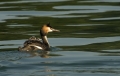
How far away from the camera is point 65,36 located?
78.5 feet

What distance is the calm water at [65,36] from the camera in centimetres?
1806

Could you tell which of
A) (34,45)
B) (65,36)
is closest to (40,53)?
(34,45)

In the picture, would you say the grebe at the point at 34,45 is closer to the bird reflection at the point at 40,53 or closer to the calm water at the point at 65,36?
the bird reflection at the point at 40,53

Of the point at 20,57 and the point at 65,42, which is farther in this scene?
the point at 65,42

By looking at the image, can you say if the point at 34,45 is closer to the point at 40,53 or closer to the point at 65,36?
the point at 40,53

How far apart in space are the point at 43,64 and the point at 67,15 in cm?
992

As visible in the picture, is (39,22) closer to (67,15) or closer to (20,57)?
(67,15)

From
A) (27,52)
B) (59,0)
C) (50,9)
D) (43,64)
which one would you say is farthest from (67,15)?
(43,64)

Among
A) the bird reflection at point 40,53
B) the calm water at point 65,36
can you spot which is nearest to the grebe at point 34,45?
the bird reflection at point 40,53

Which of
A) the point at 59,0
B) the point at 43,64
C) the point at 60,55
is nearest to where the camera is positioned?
the point at 43,64

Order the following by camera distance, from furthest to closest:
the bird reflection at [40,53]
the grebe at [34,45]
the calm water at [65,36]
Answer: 1. the grebe at [34,45]
2. the bird reflection at [40,53]
3. the calm water at [65,36]

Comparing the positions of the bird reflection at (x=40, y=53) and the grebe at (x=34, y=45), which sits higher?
the grebe at (x=34, y=45)

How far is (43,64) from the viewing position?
18.9 meters

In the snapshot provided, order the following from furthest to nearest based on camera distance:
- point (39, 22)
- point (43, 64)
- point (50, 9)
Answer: point (50, 9), point (39, 22), point (43, 64)
